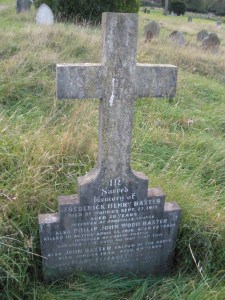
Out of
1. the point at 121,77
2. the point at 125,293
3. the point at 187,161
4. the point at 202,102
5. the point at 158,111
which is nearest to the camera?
the point at 121,77

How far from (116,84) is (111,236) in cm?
112

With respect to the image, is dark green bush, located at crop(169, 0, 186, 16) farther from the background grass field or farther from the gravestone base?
the gravestone base

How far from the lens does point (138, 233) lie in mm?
2793

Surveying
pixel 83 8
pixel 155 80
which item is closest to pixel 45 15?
pixel 83 8

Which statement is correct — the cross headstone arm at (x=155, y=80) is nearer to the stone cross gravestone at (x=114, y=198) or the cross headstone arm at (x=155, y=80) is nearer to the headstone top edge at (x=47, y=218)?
the stone cross gravestone at (x=114, y=198)

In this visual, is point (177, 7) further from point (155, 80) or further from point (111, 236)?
point (111, 236)

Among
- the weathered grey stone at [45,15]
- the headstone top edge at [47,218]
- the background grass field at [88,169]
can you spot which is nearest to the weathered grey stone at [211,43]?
the weathered grey stone at [45,15]

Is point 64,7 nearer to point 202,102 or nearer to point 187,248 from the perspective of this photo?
point 202,102

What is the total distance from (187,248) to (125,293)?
60cm

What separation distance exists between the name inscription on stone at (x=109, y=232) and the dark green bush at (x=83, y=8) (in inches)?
316

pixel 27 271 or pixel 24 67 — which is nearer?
pixel 27 271

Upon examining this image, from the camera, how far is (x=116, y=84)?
2391mm

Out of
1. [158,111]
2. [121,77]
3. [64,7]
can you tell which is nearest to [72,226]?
[121,77]

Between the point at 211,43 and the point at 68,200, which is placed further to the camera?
the point at 211,43
